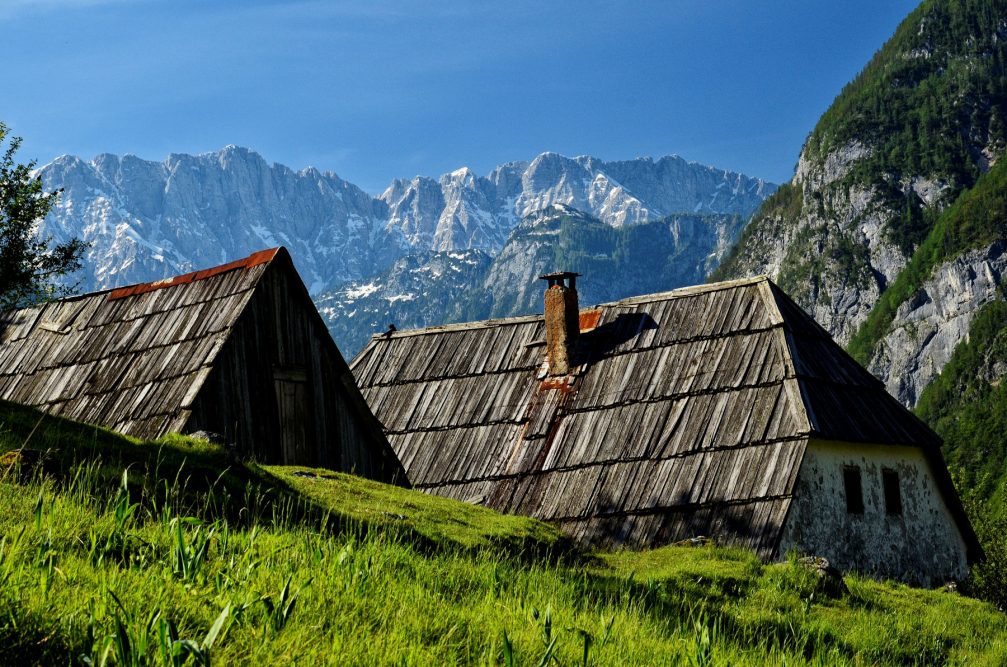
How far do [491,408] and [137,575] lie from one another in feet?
83.9

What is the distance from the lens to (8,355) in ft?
82.4

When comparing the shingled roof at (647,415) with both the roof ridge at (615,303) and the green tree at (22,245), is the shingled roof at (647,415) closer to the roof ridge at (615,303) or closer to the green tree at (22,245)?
the roof ridge at (615,303)

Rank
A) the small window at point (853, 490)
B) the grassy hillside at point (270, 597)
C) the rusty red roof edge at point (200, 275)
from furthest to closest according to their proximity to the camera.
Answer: the small window at point (853, 490)
the rusty red roof edge at point (200, 275)
the grassy hillside at point (270, 597)

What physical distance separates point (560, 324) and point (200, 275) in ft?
38.1

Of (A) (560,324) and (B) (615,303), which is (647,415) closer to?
(A) (560,324)

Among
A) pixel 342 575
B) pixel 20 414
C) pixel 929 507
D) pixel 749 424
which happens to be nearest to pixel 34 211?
pixel 749 424

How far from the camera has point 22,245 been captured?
32.0 m

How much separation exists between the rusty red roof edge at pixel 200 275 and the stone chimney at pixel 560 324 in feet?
34.1

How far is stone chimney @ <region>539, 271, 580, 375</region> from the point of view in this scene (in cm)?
3225

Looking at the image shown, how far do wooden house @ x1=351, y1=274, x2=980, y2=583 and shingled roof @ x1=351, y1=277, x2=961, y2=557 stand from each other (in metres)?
0.05

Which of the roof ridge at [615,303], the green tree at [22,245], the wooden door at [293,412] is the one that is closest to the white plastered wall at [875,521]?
the roof ridge at [615,303]

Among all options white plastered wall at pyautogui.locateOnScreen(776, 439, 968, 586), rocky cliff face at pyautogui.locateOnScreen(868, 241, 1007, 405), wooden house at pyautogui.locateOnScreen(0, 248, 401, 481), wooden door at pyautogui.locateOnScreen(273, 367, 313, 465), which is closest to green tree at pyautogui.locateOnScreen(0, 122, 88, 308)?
wooden house at pyautogui.locateOnScreen(0, 248, 401, 481)

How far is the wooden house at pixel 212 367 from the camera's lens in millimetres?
21000

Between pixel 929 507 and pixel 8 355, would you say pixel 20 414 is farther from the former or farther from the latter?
pixel 929 507
